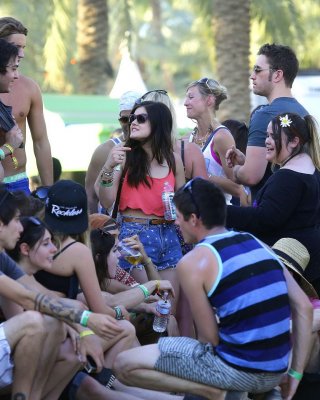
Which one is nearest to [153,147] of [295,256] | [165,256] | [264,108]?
[165,256]

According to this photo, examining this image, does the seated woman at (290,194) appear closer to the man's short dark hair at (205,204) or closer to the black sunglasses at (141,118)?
the black sunglasses at (141,118)

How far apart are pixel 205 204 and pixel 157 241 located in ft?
4.91

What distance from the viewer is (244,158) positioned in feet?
21.8

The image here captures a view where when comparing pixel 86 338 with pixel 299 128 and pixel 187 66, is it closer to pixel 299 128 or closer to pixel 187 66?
pixel 299 128

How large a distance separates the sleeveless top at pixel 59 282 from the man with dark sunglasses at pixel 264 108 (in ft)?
5.57

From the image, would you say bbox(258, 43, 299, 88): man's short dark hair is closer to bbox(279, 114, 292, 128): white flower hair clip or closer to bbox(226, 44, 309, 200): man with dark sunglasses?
bbox(226, 44, 309, 200): man with dark sunglasses

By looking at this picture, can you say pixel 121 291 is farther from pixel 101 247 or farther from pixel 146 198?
pixel 146 198

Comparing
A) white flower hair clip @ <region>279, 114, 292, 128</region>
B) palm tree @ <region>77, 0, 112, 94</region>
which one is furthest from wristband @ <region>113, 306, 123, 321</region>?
palm tree @ <region>77, 0, 112, 94</region>

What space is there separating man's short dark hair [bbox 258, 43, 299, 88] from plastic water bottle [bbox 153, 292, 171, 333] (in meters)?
1.90

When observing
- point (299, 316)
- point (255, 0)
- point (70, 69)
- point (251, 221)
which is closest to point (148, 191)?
point (251, 221)

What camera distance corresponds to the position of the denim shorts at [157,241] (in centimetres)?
625

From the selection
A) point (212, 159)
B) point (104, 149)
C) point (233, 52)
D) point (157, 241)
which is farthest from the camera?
point (233, 52)

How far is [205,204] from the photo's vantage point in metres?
4.80

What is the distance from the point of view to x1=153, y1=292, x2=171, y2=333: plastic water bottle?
581 centimetres
